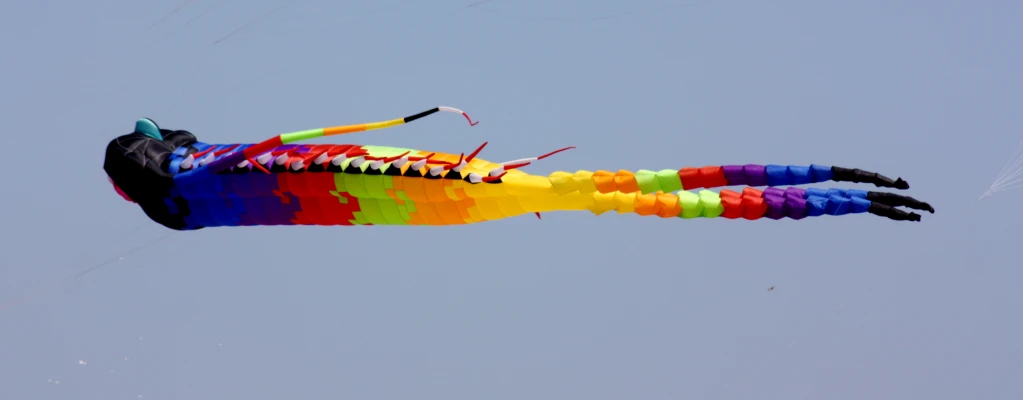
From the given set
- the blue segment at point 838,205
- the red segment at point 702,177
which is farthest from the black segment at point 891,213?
the red segment at point 702,177

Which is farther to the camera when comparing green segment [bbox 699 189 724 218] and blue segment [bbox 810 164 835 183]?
green segment [bbox 699 189 724 218]

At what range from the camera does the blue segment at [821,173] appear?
107ft

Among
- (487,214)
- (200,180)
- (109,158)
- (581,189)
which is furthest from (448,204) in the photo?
(109,158)

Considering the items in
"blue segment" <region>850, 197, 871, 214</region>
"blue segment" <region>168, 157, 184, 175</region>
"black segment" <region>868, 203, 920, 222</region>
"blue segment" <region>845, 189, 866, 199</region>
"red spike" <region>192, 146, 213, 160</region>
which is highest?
"red spike" <region>192, 146, 213, 160</region>

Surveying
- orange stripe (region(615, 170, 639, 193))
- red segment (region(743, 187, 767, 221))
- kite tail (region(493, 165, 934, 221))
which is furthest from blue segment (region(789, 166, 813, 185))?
orange stripe (region(615, 170, 639, 193))

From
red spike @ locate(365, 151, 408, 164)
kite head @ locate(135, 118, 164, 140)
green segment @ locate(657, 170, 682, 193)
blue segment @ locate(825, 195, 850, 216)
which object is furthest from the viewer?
kite head @ locate(135, 118, 164, 140)

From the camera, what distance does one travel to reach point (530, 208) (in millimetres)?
36406

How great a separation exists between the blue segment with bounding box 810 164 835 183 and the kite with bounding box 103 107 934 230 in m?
0.03

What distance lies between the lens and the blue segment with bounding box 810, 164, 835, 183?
107ft

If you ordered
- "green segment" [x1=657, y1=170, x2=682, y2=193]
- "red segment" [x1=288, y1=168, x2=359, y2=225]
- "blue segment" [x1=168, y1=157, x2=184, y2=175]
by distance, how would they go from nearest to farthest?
1. "green segment" [x1=657, y1=170, x2=682, y2=193]
2. "red segment" [x1=288, y1=168, x2=359, y2=225]
3. "blue segment" [x1=168, y1=157, x2=184, y2=175]

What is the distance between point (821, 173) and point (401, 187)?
942 cm

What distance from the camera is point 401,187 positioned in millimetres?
37312

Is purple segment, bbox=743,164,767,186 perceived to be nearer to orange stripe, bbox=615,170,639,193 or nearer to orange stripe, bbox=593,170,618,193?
orange stripe, bbox=615,170,639,193

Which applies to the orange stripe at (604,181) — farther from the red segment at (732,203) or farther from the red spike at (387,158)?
the red spike at (387,158)
